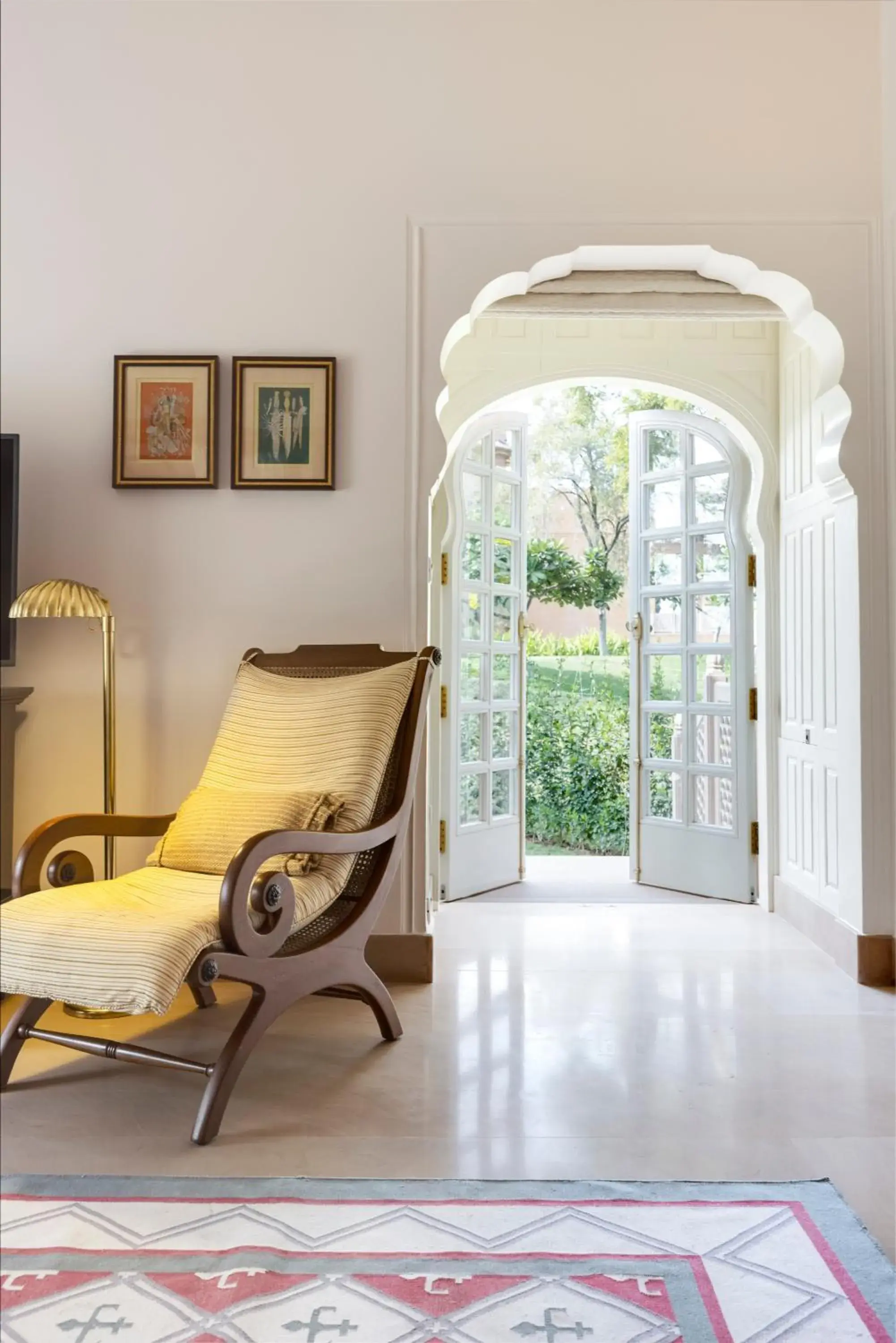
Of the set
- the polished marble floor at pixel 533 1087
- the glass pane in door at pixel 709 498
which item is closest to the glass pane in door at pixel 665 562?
the glass pane in door at pixel 709 498

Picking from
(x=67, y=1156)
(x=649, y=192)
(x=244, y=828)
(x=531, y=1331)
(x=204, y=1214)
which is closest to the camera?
(x=531, y=1331)

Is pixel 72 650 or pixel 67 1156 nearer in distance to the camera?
pixel 67 1156

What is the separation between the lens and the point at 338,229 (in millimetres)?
3084

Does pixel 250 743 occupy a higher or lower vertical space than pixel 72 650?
lower

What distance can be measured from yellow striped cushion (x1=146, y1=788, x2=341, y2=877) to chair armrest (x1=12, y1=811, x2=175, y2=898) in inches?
3.3

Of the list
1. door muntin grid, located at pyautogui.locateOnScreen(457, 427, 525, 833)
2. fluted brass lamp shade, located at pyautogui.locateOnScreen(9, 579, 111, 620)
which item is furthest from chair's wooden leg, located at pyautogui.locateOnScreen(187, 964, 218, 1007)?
door muntin grid, located at pyautogui.locateOnScreen(457, 427, 525, 833)

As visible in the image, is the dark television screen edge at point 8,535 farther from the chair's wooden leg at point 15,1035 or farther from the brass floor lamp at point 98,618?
the chair's wooden leg at point 15,1035

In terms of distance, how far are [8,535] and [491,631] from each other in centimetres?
217

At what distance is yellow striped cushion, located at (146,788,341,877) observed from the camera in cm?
242

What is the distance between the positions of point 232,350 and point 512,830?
250cm

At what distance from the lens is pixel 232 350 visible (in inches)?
121

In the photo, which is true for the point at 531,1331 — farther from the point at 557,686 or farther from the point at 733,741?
the point at 557,686

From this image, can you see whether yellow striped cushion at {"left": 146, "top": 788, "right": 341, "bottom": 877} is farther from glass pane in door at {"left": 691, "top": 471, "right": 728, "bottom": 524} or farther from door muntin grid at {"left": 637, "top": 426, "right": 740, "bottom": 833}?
glass pane in door at {"left": 691, "top": 471, "right": 728, "bottom": 524}

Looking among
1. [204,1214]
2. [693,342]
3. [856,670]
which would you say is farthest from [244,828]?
[693,342]
